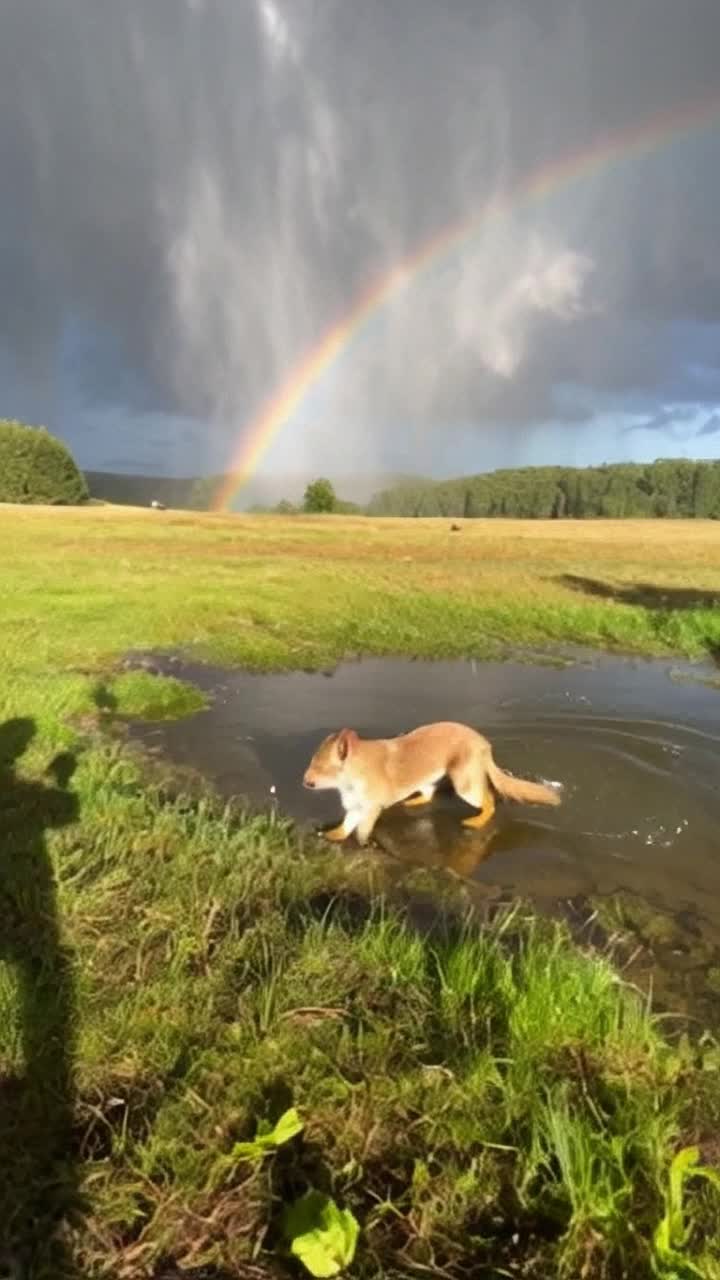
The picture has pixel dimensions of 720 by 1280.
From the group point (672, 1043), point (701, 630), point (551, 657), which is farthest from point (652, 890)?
point (701, 630)

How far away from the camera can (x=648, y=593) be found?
28938 mm

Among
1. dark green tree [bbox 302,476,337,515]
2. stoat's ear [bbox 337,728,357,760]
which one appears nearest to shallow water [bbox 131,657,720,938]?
stoat's ear [bbox 337,728,357,760]

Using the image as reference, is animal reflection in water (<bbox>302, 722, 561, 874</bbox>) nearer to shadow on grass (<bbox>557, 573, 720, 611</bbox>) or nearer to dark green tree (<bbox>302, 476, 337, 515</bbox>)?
shadow on grass (<bbox>557, 573, 720, 611</bbox>)

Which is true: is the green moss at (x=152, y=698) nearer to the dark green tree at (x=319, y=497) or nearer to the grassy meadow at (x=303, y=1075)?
the grassy meadow at (x=303, y=1075)

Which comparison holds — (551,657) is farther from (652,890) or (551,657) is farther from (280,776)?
(652,890)

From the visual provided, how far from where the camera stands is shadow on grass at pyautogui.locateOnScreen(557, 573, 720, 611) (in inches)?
1017

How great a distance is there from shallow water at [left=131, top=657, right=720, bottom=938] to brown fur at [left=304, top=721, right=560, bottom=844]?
252 millimetres

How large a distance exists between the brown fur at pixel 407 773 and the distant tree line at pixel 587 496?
150803 millimetres

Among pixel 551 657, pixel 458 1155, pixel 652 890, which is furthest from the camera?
pixel 551 657

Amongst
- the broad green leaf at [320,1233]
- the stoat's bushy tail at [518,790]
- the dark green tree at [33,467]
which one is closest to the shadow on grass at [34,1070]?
the broad green leaf at [320,1233]

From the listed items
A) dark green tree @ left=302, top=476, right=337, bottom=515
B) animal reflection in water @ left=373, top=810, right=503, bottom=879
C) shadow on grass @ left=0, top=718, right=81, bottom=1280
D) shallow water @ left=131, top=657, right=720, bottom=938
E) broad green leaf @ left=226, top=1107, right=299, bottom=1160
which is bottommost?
animal reflection in water @ left=373, top=810, right=503, bottom=879

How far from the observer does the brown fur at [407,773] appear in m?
7.25

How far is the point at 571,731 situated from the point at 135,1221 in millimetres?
8914

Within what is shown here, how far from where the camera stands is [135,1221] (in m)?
3.11
